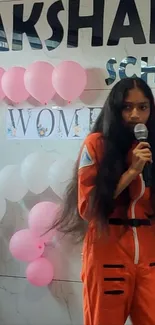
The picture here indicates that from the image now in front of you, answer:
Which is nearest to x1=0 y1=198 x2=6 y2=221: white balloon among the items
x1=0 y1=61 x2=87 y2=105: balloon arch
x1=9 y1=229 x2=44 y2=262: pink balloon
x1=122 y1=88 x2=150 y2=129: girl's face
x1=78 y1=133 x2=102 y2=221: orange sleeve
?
x1=9 y1=229 x2=44 y2=262: pink balloon

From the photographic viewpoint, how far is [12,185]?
261 centimetres

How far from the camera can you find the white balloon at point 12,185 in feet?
8.57

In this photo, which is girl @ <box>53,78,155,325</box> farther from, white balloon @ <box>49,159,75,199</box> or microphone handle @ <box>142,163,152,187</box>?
white balloon @ <box>49,159,75,199</box>

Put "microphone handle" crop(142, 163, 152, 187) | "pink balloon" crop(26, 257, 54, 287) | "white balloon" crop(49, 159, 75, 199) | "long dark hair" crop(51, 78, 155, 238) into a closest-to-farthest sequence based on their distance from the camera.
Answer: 1. "microphone handle" crop(142, 163, 152, 187)
2. "long dark hair" crop(51, 78, 155, 238)
3. "white balloon" crop(49, 159, 75, 199)
4. "pink balloon" crop(26, 257, 54, 287)

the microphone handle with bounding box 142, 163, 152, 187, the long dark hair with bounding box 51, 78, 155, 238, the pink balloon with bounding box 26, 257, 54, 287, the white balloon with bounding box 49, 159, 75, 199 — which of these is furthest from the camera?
the pink balloon with bounding box 26, 257, 54, 287

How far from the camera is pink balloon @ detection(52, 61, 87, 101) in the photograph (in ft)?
8.23

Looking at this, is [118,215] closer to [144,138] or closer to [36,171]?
[144,138]

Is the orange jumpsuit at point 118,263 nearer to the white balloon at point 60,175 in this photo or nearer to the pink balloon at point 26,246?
the white balloon at point 60,175

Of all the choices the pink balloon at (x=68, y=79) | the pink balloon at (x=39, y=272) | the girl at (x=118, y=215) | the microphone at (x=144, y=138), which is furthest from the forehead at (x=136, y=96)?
the pink balloon at (x=39, y=272)

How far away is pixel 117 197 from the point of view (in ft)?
5.98

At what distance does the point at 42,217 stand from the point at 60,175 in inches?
9.5

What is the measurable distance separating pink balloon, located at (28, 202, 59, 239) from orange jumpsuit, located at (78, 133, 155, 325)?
714 millimetres

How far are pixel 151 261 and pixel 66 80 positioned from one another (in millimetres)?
1118

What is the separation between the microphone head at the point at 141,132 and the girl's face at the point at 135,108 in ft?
0.31
